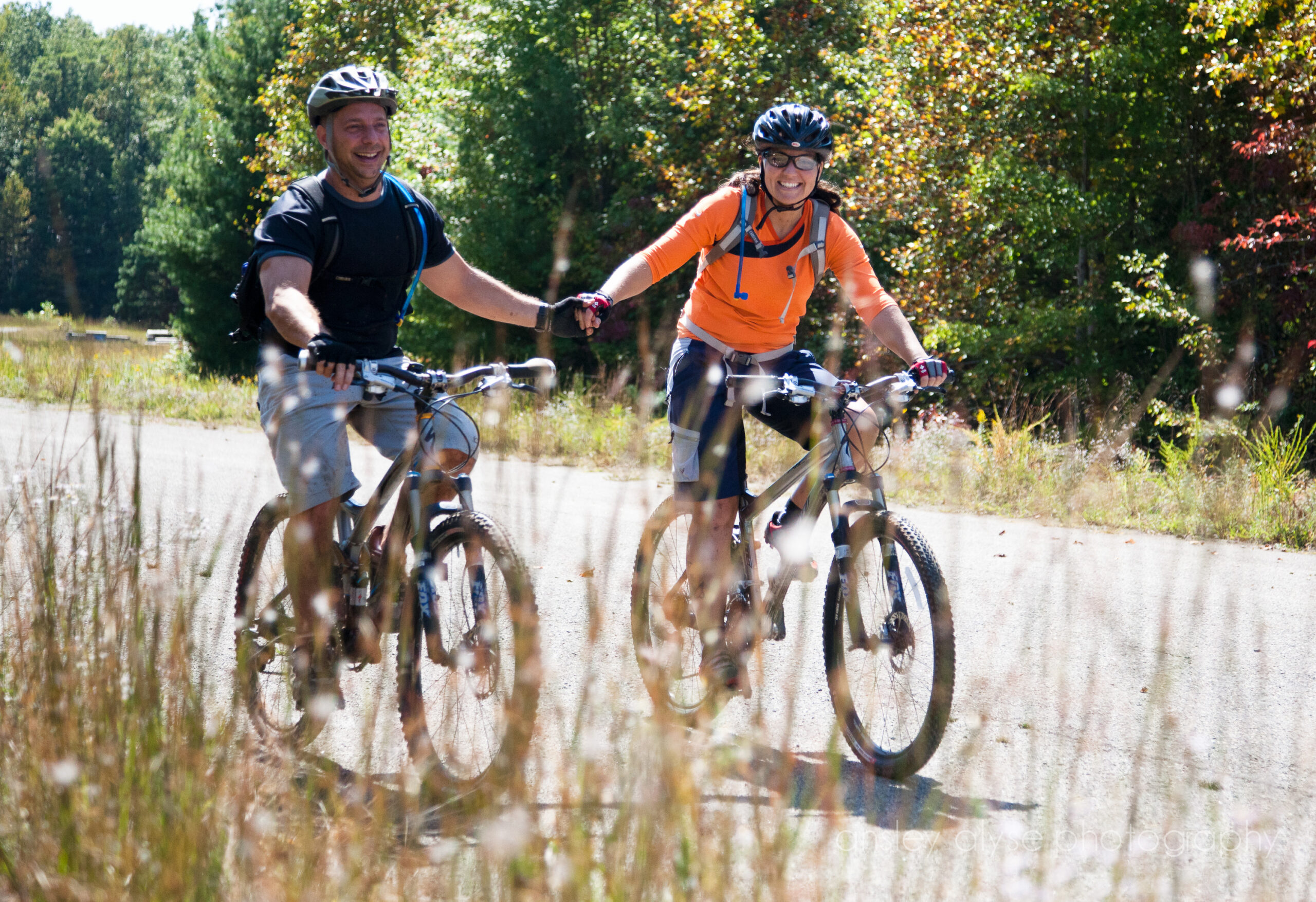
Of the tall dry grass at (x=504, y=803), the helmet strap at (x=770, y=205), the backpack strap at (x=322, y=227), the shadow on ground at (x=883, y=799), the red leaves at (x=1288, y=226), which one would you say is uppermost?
the red leaves at (x=1288, y=226)

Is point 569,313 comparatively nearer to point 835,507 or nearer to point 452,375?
point 452,375

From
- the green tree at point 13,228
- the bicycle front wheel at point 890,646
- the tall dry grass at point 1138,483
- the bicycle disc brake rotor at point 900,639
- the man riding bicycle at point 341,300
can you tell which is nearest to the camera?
the man riding bicycle at point 341,300

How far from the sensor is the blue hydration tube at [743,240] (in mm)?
4875

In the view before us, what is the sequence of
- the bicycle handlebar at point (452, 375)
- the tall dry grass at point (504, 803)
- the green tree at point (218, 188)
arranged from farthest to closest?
1. the green tree at point (218, 188)
2. the bicycle handlebar at point (452, 375)
3. the tall dry grass at point (504, 803)

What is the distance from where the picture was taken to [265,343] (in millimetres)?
4070

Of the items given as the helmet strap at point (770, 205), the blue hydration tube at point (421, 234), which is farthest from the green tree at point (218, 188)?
the blue hydration tube at point (421, 234)

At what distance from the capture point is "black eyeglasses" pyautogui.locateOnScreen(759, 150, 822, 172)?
4723 mm

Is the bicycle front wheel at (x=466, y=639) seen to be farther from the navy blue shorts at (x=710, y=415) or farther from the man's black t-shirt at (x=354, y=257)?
the navy blue shorts at (x=710, y=415)

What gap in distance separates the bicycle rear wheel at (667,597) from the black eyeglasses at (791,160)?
1.28 m

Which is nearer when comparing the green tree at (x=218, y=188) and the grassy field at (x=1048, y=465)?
the grassy field at (x=1048, y=465)

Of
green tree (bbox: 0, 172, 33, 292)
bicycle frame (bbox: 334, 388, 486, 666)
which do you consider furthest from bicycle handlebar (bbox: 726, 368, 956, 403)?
green tree (bbox: 0, 172, 33, 292)

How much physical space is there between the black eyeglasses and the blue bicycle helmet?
0.04 meters

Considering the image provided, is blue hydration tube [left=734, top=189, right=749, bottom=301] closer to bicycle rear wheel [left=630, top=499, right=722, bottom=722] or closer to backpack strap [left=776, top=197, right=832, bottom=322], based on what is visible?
backpack strap [left=776, top=197, right=832, bottom=322]

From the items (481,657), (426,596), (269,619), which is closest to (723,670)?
(481,657)
